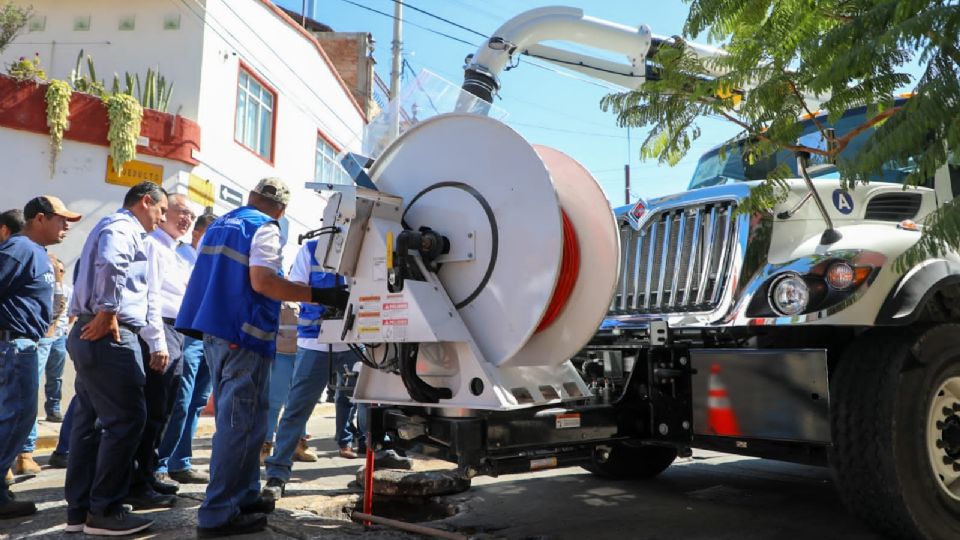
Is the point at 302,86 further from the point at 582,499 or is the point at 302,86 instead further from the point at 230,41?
the point at 582,499

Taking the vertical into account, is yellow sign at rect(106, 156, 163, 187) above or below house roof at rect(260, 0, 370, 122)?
below

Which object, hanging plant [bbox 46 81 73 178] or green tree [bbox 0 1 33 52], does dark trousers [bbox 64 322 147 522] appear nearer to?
hanging plant [bbox 46 81 73 178]

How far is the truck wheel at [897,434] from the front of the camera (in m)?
3.51

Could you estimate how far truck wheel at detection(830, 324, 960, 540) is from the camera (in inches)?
138

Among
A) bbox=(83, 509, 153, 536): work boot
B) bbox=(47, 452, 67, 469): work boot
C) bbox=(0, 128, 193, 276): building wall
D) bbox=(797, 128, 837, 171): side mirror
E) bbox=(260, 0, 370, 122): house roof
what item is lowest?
bbox=(83, 509, 153, 536): work boot

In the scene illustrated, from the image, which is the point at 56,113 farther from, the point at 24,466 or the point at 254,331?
the point at 254,331

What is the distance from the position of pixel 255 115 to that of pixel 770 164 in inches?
400

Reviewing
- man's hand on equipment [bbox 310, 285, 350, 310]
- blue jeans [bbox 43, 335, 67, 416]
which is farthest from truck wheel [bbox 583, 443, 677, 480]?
blue jeans [bbox 43, 335, 67, 416]

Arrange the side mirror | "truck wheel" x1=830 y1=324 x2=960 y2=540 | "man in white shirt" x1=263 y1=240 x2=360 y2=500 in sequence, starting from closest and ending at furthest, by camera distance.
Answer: "truck wheel" x1=830 y1=324 x2=960 y2=540, the side mirror, "man in white shirt" x1=263 y1=240 x2=360 y2=500

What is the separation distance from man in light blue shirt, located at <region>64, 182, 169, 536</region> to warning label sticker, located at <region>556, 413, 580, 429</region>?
89.0 inches

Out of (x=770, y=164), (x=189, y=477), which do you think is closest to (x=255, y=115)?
(x=189, y=477)

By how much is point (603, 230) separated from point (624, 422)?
3.41ft

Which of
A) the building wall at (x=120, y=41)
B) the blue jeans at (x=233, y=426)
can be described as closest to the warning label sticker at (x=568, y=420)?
the blue jeans at (x=233, y=426)

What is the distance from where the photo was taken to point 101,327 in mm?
4031
